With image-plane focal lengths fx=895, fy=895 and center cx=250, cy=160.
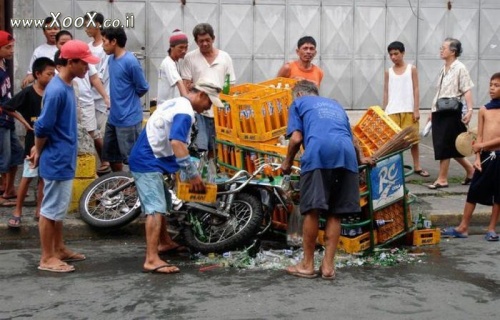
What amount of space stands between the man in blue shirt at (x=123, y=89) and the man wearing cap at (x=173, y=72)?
0.44 metres

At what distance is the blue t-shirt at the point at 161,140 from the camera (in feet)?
24.3

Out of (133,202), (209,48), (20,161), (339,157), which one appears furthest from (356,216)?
(20,161)

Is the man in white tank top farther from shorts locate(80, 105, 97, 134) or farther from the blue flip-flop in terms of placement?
shorts locate(80, 105, 97, 134)

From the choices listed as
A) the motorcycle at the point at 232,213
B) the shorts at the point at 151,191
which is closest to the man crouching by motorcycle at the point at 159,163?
the shorts at the point at 151,191

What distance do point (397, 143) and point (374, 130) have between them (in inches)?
21.1

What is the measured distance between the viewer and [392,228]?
8.37m

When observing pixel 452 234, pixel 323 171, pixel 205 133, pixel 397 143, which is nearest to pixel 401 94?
pixel 452 234

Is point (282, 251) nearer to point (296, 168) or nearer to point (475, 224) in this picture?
point (296, 168)

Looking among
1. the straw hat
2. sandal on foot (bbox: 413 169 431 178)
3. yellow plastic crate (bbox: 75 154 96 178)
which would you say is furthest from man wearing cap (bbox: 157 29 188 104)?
sandal on foot (bbox: 413 169 431 178)

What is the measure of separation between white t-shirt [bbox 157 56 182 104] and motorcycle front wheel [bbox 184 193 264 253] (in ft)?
7.50

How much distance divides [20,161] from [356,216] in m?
3.87

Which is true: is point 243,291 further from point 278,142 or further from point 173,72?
point 173,72

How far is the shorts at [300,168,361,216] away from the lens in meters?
7.31

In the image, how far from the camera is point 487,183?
29.3 ft
